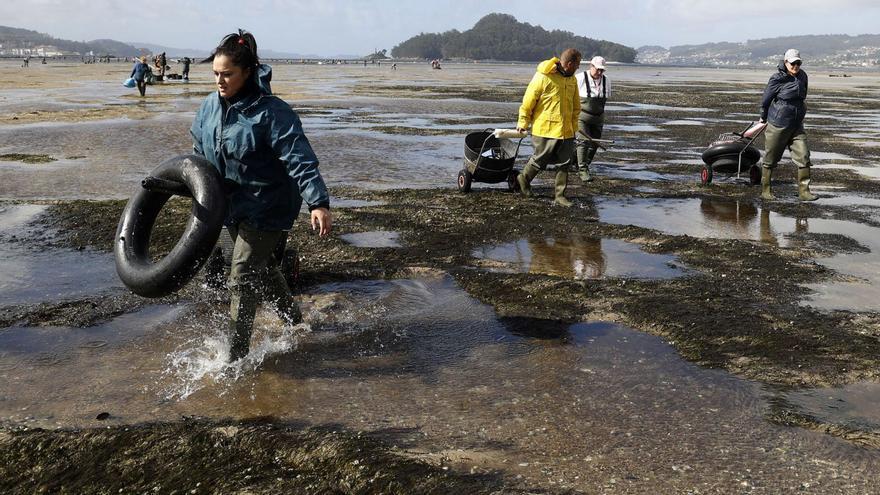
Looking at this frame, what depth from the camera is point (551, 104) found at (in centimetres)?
902

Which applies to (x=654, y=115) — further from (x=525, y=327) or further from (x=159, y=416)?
(x=159, y=416)

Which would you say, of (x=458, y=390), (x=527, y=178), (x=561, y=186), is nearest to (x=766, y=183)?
(x=561, y=186)

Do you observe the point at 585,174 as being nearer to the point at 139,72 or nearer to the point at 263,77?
the point at 263,77

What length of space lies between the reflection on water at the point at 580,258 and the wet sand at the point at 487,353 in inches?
1.6

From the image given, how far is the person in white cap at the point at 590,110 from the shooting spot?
11.4 m

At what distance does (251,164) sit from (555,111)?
5.67 metres

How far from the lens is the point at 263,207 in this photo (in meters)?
4.13

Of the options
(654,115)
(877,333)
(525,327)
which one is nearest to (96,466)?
(525,327)

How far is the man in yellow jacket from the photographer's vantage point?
893cm

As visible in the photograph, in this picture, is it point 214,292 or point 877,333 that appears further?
point 214,292

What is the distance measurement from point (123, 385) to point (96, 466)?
0.93 m

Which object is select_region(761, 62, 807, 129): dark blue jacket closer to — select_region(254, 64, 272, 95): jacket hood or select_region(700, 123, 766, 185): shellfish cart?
select_region(700, 123, 766, 185): shellfish cart

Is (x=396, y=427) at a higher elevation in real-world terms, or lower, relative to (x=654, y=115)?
lower

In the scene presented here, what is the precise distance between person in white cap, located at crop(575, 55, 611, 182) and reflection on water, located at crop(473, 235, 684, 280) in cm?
388
